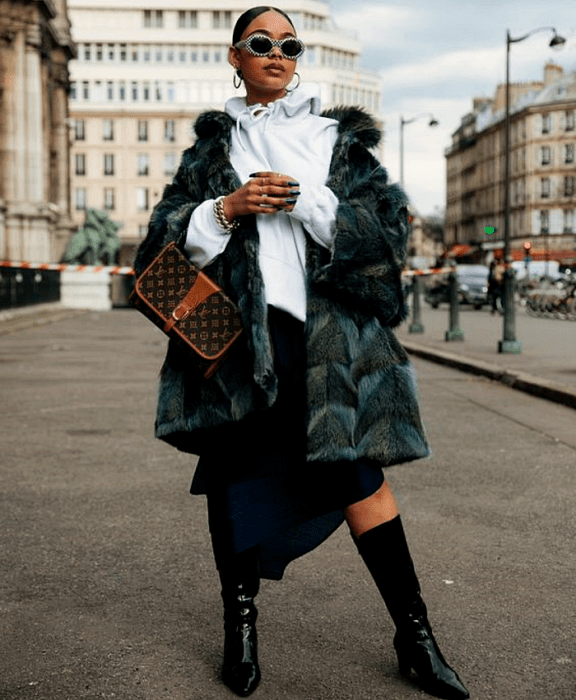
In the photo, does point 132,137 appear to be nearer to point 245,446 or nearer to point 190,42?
point 190,42

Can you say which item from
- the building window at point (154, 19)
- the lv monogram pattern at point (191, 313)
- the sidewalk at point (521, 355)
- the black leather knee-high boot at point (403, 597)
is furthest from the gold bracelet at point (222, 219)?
the building window at point (154, 19)

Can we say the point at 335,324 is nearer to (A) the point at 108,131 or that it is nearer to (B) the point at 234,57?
(B) the point at 234,57

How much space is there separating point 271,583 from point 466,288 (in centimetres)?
3500

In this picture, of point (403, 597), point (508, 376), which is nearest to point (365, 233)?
point (403, 597)

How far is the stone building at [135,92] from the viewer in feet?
318

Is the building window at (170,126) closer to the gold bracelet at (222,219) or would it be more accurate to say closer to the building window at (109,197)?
the building window at (109,197)

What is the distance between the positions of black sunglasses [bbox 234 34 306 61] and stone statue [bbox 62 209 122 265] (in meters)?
40.8

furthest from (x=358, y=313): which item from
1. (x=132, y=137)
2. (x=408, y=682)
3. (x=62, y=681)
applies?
(x=132, y=137)

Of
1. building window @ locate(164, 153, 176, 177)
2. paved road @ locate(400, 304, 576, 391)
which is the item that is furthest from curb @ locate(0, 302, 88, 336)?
building window @ locate(164, 153, 176, 177)

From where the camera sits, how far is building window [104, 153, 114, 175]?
9819cm

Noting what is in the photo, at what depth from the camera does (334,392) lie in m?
2.95

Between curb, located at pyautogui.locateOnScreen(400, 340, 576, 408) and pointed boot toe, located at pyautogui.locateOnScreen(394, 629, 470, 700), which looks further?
curb, located at pyautogui.locateOnScreen(400, 340, 576, 408)

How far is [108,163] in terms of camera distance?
323 ft

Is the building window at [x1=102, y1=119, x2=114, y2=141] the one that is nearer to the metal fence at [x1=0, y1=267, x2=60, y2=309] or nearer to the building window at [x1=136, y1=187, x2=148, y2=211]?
the building window at [x1=136, y1=187, x2=148, y2=211]
